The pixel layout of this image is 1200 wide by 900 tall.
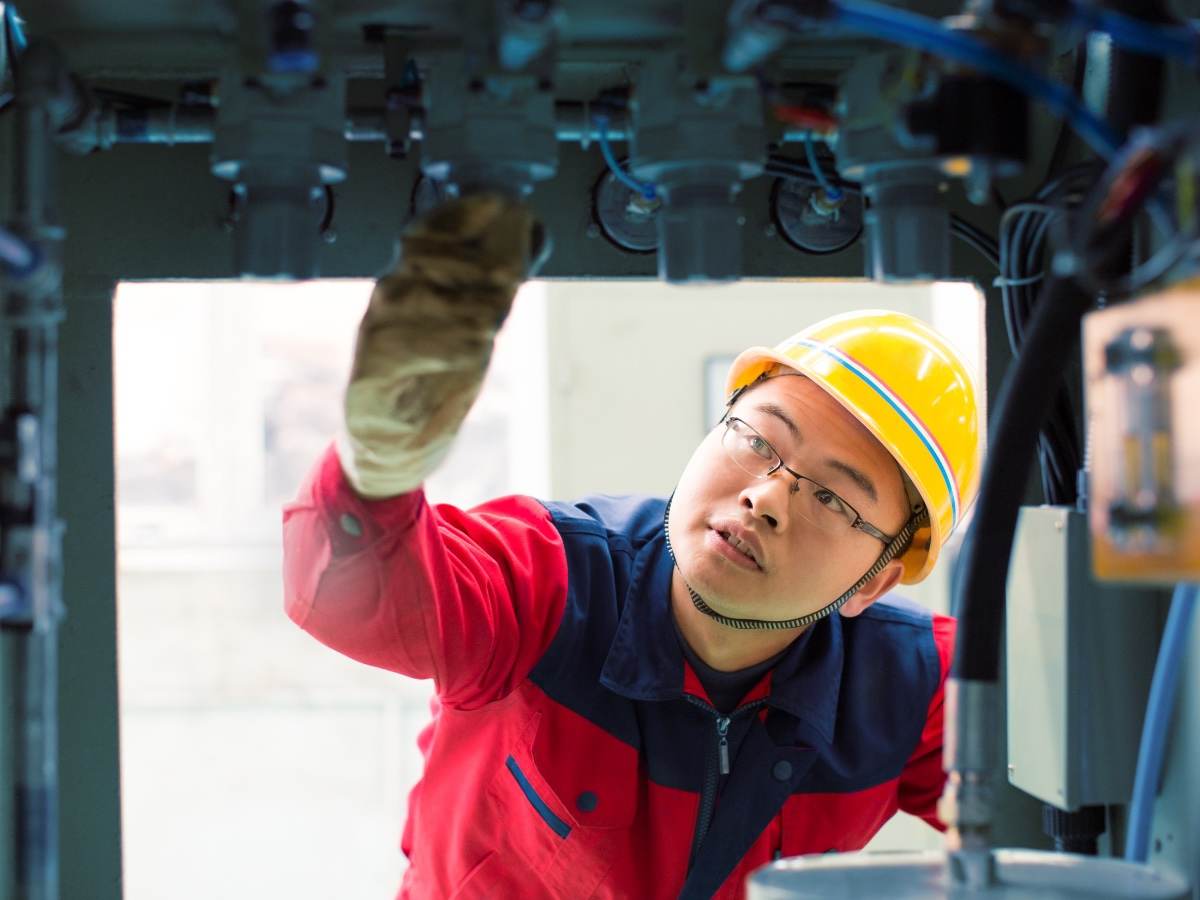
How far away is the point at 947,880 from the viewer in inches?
27.7

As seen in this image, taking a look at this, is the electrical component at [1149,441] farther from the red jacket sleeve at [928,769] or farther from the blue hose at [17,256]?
the red jacket sleeve at [928,769]

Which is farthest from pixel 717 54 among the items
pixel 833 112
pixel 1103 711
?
pixel 1103 711

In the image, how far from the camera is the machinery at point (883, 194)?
1.89ft

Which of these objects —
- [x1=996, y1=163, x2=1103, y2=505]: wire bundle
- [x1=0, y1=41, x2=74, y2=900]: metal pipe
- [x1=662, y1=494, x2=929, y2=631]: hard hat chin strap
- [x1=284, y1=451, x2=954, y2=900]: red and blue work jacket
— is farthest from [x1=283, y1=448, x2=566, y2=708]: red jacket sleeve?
[x1=996, y1=163, x2=1103, y2=505]: wire bundle

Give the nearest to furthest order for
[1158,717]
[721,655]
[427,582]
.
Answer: [1158,717] → [427,582] → [721,655]

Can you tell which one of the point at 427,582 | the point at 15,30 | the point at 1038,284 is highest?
the point at 15,30

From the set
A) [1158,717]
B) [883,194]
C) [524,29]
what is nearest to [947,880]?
[1158,717]

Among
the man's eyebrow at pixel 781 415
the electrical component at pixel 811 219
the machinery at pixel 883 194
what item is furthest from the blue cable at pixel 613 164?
the man's eyebrow at pixel 781 415

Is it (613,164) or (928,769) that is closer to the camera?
(613,164)

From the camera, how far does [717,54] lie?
667mm

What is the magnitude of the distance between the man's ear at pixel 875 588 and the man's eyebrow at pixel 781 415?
0.66ft

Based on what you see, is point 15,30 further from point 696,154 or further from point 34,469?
point 696,154

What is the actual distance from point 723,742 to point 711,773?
0.03 metres

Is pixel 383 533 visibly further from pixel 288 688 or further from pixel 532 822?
pixel 288 688
